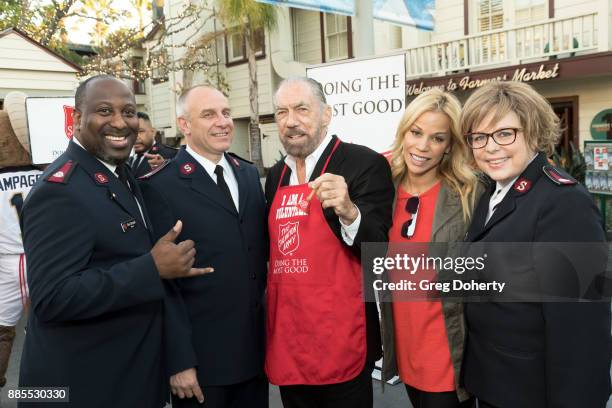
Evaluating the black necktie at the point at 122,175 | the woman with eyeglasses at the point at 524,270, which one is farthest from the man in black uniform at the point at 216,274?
the woman with eyeglasses at the point at 524,270

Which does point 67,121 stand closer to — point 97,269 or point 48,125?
point 48,125

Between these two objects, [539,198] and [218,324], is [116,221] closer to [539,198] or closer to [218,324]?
[218,324]

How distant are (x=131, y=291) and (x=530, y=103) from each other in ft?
5.05

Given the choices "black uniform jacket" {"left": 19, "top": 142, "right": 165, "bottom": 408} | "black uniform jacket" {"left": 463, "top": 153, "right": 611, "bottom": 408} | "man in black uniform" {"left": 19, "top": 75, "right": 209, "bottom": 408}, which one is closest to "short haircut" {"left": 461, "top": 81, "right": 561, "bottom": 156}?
"black uniform jacket" {"left": 463, "top": 153, "right": 611, "bottom": 408}

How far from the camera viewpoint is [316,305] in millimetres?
2012

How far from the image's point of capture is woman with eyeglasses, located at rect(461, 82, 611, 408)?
148 cm

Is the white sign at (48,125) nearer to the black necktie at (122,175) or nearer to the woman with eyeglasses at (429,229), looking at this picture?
the black necktie at (122,175)

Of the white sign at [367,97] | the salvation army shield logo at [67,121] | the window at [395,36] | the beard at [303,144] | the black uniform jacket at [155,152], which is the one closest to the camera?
the beard at [303,144]

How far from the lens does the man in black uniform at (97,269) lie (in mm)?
1582

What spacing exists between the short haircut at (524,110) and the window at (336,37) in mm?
11116

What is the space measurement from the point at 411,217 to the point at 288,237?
21.3 inches

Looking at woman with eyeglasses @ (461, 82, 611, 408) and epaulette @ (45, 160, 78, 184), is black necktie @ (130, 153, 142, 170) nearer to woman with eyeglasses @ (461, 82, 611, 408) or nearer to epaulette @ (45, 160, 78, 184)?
epaulette @ (45, 160, 78, 184)

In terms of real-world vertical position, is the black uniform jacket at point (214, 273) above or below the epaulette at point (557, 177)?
below

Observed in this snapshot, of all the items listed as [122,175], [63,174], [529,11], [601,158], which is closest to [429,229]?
[122,175]
